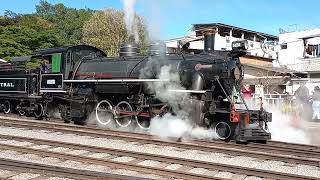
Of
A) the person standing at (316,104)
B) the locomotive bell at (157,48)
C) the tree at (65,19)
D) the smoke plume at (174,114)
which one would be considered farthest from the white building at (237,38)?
the smoke plume at (174,114)

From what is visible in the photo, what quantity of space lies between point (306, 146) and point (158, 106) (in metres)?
4.21

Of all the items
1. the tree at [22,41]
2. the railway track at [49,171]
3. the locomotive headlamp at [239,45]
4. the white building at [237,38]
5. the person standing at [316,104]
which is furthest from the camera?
the white building at [237,38]

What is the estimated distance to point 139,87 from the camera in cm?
1237

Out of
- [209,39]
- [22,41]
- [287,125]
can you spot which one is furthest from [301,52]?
[209,39]

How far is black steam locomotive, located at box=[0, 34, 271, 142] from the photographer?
10.9m

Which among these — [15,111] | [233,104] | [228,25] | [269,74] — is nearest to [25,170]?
[233,104]

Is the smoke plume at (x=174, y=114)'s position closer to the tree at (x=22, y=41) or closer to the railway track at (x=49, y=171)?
the railway track at (x=49, y=171)

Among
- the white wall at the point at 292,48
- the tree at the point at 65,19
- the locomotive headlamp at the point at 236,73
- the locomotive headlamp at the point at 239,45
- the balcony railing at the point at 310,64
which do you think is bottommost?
the locomotive headlamp at the point at 236,73

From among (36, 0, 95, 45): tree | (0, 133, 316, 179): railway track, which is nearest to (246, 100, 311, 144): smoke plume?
(0, 133, 316, 179): railway track

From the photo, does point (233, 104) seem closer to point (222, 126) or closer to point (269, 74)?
point (222, 126)

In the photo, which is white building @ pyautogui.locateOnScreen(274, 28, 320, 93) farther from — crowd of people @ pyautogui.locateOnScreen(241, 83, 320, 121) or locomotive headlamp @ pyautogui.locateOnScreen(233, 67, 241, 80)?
locomotive headlamp @ pyautogui.locateOnScreen(233, 67, 241, 80)

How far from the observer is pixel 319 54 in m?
29.4

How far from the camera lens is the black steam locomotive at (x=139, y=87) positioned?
1090cm

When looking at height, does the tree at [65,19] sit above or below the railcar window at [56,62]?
above
